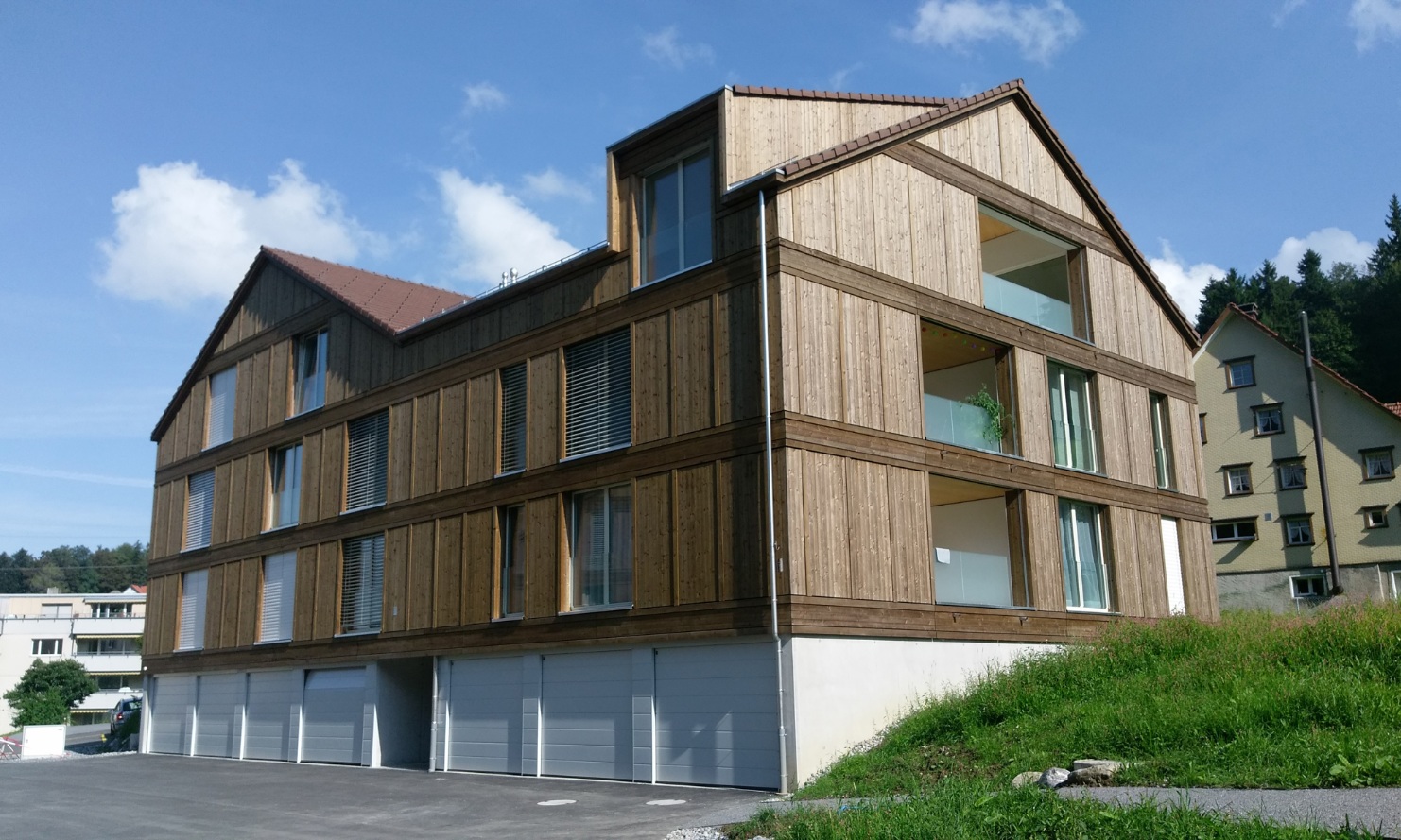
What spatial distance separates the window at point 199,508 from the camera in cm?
3145

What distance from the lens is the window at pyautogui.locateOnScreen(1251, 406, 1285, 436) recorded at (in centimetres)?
4206

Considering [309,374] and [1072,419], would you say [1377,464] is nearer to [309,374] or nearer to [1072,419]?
[1072,419]

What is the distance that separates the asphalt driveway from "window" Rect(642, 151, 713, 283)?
331 inches

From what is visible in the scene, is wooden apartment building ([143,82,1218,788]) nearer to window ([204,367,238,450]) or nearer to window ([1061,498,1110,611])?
window ([1061,498,1110,611])

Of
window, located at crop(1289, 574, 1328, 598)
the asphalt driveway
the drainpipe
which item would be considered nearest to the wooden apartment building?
the drainpipe

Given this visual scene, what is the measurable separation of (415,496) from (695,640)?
8.77m

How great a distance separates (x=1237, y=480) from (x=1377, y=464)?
4867 mm

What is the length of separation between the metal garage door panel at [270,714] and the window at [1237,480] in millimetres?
33242

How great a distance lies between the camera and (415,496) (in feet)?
79.1

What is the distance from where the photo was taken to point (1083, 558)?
22500 millimetres

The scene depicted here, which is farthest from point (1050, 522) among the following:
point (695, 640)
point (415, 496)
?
point (415, 496)

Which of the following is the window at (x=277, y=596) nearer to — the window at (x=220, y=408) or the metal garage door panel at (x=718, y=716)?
the window at (x=220, y=408)

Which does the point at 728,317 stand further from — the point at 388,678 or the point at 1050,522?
the point at 388,678

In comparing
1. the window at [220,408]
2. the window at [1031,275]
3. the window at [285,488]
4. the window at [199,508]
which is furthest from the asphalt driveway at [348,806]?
the window at [1031,275]
